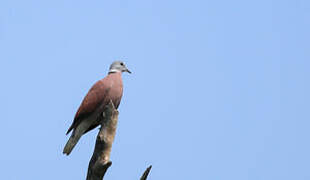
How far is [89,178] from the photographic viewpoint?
718 cm

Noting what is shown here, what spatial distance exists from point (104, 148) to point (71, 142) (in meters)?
1.69

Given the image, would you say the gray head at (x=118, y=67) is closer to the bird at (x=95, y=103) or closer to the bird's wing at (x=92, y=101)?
the bird at (x=95, y=103)

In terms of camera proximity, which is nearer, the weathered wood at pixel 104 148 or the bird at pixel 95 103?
the weathered wood at pixel 104 148

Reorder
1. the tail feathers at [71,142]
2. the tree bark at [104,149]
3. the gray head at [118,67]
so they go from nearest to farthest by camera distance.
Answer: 1. the tree bark at [104,149]
2. the tail feathers at [71,142]
3. the gray head at [118,67]

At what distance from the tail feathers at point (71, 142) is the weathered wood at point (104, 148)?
1.34 metres

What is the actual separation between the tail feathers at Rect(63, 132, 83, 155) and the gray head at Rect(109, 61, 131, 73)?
5.96ft

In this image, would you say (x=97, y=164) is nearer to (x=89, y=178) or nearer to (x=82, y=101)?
(x=89, y=178)

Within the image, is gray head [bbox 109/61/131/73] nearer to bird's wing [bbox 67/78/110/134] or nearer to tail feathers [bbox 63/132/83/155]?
bird's wing [bbox 67/78/110/134]

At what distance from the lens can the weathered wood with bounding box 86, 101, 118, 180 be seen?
23.4 ft

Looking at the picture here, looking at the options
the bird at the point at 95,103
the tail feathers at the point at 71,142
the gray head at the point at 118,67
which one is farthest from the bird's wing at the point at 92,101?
the gray head at the point at 118,67

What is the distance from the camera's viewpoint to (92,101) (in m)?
9.58

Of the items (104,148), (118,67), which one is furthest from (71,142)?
(118,67)

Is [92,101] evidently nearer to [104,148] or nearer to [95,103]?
[95,103]

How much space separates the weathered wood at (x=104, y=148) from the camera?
23.4 ft
